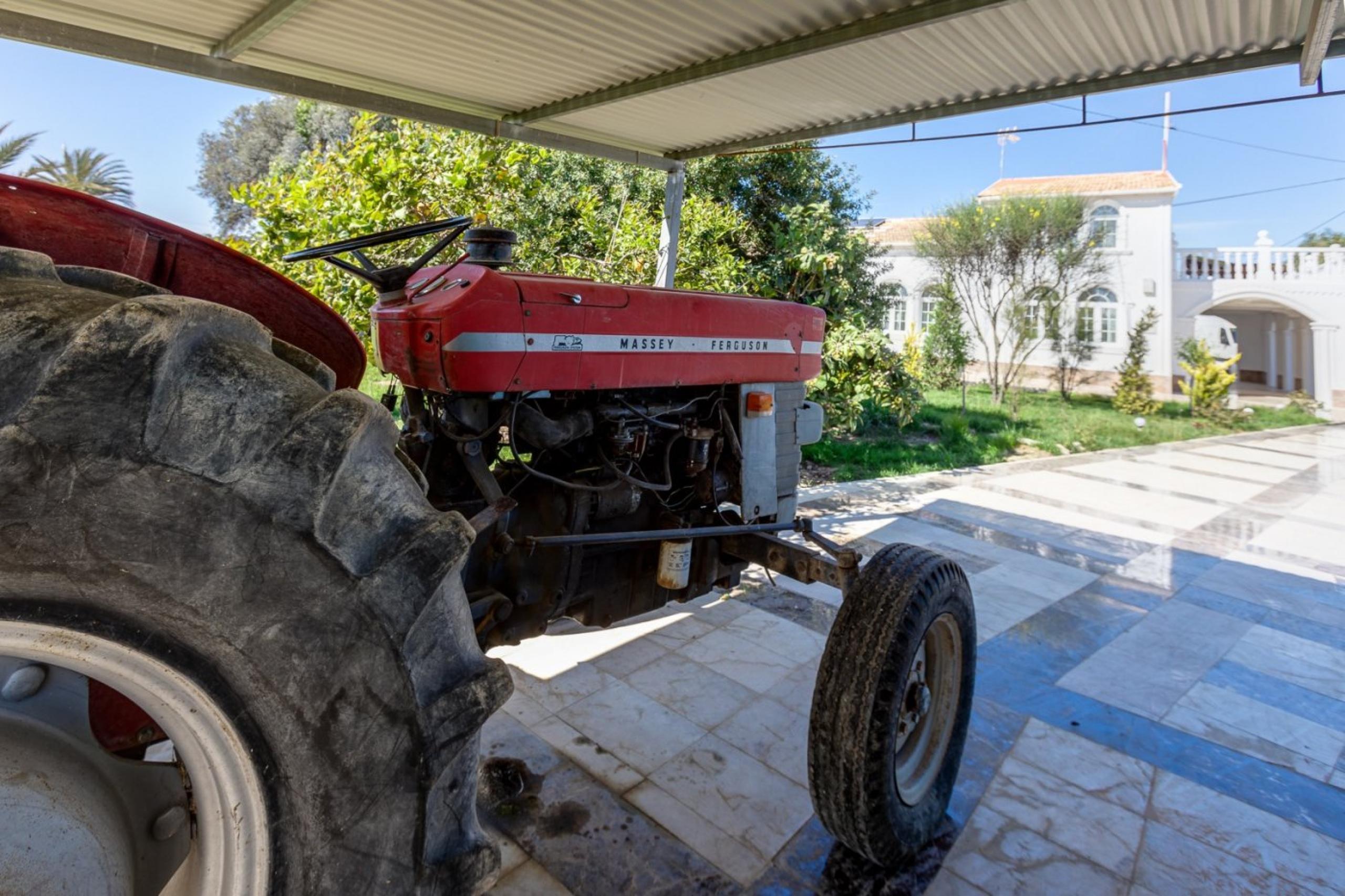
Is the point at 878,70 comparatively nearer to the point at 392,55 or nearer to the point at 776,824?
the point at 392,55

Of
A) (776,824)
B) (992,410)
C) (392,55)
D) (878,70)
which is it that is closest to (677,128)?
(878,70)

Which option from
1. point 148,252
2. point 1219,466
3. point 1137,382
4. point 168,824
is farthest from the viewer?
point 1137,382

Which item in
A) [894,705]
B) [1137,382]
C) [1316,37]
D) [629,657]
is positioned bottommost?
[629,657]

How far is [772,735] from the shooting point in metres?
2.90

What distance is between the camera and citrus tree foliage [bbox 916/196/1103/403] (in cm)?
1432

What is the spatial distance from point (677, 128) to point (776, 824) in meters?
4.09

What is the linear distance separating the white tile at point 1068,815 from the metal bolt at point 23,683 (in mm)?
2661

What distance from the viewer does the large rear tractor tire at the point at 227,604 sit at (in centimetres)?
80

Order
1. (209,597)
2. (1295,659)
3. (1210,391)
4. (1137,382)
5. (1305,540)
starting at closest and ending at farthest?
(209,597) < (1295,659) < (1305,540) < (1210,391) < (1137,382)

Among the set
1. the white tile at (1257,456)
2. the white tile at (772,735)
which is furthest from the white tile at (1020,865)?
the white tile at (1257,456)

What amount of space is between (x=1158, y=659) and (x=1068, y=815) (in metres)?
1.81

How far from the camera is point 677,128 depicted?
4824 millimetres

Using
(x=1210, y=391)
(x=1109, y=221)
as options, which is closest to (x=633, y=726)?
(x=1210, y=391)

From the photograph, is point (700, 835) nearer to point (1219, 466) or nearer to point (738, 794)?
point (738, 794)
